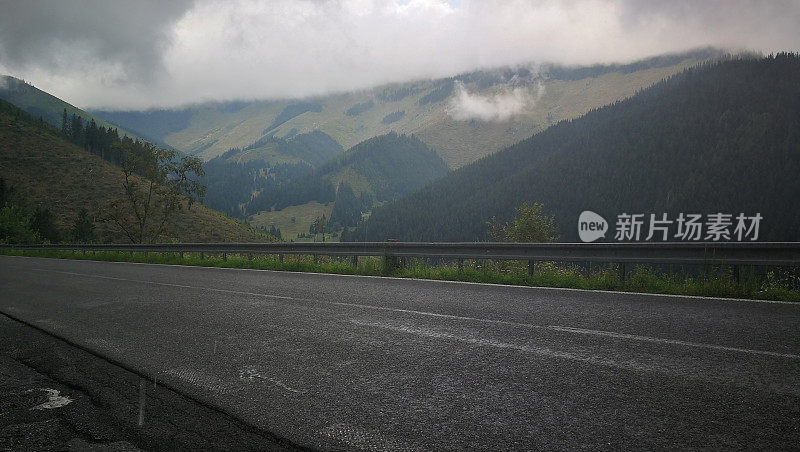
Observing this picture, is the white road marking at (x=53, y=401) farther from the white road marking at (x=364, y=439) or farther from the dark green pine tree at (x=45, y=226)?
the dark green pine tree at (x=45, y=226)

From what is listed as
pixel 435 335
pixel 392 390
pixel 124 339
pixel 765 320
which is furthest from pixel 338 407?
pixel 765 320

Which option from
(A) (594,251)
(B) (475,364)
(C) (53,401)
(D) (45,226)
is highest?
(A) (594,251)

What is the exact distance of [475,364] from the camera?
3684 millimetres

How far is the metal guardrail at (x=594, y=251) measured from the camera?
26.8 feet

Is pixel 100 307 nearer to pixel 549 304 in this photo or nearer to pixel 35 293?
pixel 35 293

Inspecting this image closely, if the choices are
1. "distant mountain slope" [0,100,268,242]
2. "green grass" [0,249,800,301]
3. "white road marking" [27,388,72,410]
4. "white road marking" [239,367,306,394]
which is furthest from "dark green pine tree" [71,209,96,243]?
"white road marking" [239,367,306,394]

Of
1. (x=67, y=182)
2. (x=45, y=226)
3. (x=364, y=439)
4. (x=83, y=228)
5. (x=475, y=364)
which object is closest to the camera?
(x=364, y=439)

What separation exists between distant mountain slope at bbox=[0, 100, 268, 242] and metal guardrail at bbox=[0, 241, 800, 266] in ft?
245

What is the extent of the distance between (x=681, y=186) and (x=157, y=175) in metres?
168

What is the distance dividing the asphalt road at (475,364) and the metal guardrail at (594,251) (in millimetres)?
1969

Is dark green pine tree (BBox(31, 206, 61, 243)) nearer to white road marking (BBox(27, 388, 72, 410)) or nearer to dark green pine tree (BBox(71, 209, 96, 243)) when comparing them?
dark green pine tree (BBox(71, 209, 96, 243))

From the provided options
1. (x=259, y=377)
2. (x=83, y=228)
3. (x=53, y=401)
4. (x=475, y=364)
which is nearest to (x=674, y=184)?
(x=83, y=228)

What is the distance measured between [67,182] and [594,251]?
114003mm

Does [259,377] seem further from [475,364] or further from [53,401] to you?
[475,364]
